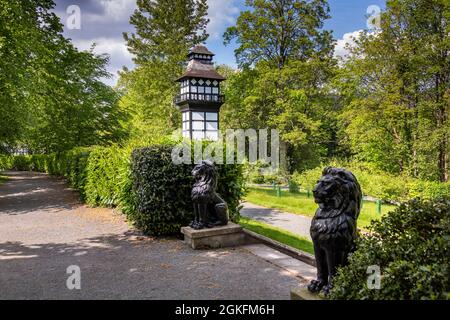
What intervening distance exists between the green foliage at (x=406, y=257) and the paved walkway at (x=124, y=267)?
1562mm

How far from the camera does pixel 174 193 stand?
286 inches

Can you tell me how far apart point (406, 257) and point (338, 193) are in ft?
2.77

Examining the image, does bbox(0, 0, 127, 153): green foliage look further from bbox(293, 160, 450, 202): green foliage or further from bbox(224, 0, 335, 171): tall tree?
bbox(293, 160, 450, 202): green foliage

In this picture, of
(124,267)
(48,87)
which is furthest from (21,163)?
(124,267)

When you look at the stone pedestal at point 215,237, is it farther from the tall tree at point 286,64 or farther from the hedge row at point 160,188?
the tall tree at point 286,64

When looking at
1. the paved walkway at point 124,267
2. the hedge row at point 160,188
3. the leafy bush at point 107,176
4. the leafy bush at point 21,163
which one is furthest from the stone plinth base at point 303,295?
the leafy bush at point 21,163

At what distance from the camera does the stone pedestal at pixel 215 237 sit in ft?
21.2

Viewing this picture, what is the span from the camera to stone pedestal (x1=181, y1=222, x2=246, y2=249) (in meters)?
6.45

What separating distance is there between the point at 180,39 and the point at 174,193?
24402 mm

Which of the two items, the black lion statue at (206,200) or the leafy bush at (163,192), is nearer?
the black lion statue at (206,200)

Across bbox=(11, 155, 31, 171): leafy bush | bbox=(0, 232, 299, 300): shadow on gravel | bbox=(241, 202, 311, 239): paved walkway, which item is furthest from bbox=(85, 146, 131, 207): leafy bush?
bbox=(11, 155, 31, 171): leafy bush

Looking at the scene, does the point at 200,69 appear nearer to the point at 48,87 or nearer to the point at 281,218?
the point at 48,87

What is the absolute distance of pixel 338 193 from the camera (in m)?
3.36

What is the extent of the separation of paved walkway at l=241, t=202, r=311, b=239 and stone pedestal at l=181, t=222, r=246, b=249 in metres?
4.67
